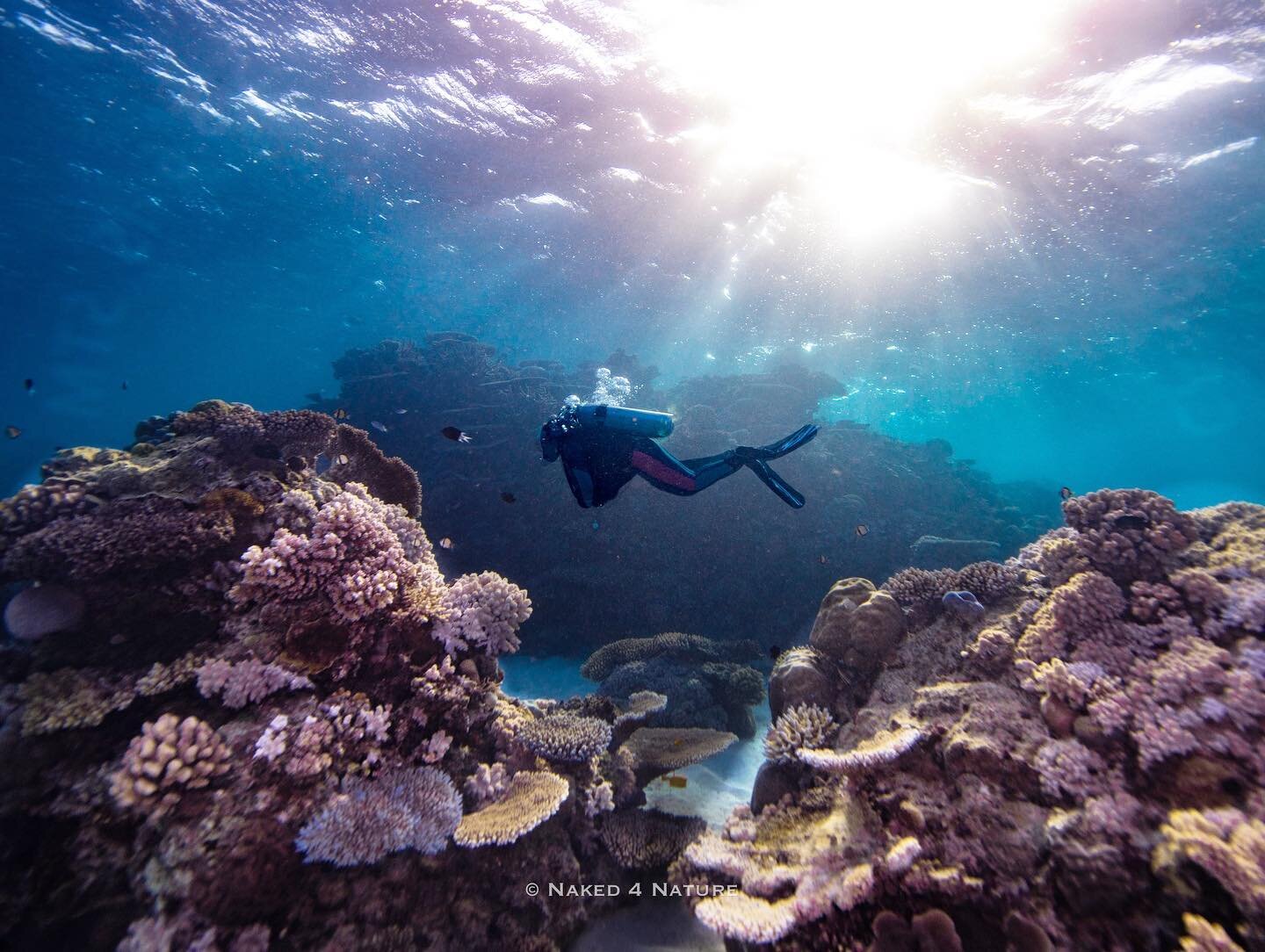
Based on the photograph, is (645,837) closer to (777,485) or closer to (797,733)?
(797,733)

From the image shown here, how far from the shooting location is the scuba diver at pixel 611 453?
816 cm

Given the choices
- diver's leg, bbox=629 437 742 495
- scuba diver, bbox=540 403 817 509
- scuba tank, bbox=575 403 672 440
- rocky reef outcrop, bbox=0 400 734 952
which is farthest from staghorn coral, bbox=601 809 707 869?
scuba tank, bbox=575 403 672 440

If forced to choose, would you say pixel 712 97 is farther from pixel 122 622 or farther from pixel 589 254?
pixel 122 622

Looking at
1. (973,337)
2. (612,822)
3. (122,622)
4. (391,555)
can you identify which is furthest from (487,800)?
(973,337)

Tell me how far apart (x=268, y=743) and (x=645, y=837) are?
3318 millimetres

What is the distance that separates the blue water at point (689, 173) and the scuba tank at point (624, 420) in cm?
1042

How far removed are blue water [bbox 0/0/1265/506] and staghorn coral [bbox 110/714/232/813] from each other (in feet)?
51.1

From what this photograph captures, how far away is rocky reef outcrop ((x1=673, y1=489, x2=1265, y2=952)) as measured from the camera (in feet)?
8.81

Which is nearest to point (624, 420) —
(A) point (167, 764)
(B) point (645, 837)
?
(B) point (645, 837)

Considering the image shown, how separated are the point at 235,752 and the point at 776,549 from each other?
13.8 metres

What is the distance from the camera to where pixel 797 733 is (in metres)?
5.05

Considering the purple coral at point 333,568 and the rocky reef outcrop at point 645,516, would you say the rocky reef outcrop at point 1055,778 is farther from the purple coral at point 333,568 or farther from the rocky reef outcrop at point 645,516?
the rocky reef outcrop at point 645,516

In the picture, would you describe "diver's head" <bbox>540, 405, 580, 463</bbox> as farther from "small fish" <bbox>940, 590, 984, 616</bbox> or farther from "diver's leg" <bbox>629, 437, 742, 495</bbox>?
"small fish" <bbox>940, 590, 984, 616</bbox>

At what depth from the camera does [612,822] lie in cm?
484
